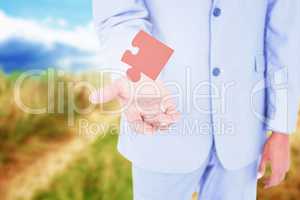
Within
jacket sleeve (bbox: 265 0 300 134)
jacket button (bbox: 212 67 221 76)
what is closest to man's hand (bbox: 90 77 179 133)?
jacket button (bbox: 212 67 221 76)

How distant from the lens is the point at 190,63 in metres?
1.01

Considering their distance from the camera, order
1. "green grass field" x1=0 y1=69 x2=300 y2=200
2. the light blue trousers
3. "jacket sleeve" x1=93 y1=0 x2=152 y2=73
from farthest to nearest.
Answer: "green grass field" x1=0 y1=69 x2=300 y2=200 → the light blue trousers → "jacket sleeve" x1=93 y1=0 x2=152 y2=73

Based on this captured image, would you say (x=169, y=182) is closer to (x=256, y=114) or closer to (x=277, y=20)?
(x=256, y=114)

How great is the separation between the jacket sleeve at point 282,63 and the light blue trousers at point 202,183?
13cm

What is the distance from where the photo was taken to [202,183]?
44.3 inches

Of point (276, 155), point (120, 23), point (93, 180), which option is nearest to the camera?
point (120, 23)

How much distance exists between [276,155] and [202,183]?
0.18m

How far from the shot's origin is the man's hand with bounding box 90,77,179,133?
3.31 ft

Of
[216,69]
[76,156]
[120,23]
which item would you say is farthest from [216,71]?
[76,156]

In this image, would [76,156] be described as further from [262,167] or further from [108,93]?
[262,167]

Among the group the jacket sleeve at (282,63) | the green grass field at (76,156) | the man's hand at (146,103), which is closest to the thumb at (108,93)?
the man's hand at (146,103)

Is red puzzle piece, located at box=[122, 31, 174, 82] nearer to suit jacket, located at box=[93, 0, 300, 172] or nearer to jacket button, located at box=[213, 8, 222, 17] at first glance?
suit jacket, located at box=[93, 0, 300, 172]

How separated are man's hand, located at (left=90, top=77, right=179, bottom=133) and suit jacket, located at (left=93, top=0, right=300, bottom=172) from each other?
0.08 feet

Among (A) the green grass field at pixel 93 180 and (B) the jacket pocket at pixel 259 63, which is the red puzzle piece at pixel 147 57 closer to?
(B) the jacket pocket at pixel 259 63
